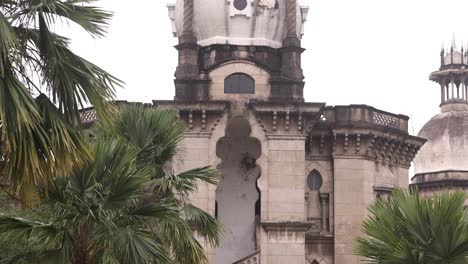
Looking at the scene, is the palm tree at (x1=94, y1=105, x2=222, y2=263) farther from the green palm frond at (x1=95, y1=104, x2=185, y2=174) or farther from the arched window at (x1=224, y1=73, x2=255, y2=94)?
the arched window at (x1=224, y1=73, x2=255, y2=94)

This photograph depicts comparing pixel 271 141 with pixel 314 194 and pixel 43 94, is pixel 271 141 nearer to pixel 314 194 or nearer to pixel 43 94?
pixel 314 194

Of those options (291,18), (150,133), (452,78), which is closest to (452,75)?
(452,78)

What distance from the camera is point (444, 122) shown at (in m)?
72.6

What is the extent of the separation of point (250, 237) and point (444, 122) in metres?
29.4

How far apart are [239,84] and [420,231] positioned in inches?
938

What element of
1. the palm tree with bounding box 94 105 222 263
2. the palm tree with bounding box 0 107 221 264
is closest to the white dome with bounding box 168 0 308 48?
the palm tree with bounding box 94 105 222 263

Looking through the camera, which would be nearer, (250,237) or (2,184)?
(2,184)

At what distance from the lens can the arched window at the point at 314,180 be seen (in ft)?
155

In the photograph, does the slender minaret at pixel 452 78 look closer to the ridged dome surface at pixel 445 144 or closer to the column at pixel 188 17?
the ridged dome surface at pixel 445 144

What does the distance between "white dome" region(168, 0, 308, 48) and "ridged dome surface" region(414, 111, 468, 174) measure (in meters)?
25.6

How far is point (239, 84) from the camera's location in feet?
147

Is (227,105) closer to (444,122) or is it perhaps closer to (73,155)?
(73,155)

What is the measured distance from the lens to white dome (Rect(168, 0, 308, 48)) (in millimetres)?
48156

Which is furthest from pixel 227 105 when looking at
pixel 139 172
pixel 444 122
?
pixel 444 122
